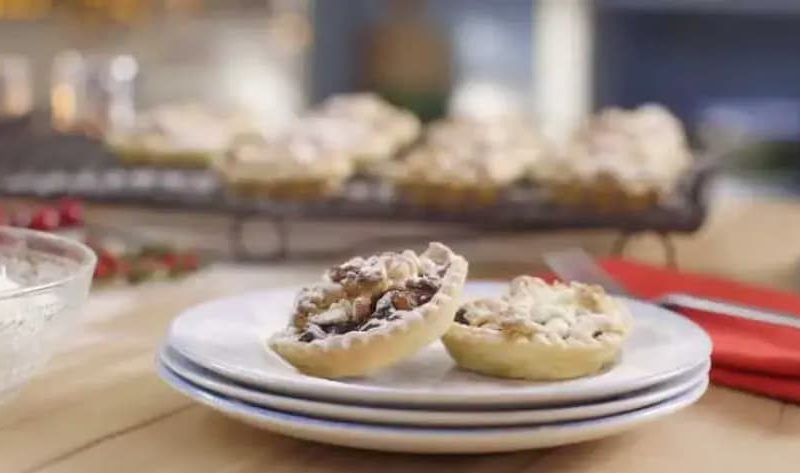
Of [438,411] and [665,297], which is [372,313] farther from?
[665,297]

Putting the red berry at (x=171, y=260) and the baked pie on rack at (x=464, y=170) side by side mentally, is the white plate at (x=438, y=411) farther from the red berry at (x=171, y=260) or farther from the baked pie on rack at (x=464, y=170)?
the baked pie on rack at (x=464, y=170)

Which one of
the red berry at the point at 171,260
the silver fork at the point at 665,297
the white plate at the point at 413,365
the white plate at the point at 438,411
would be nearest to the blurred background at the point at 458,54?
the red berry at the point at 171,260

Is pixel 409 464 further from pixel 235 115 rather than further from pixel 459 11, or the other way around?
pixel 459 11

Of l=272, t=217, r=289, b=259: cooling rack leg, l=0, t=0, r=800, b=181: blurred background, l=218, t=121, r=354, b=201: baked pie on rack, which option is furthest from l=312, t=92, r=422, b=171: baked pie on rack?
l=0, t=0, r=800, b=181: blurred background

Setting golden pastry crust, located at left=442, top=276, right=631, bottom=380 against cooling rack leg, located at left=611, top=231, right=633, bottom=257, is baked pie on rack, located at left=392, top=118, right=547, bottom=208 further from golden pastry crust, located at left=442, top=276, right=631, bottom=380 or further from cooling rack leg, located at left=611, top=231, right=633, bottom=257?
golden pastry crust, located at left=442, top=276, right=631, bottom=380

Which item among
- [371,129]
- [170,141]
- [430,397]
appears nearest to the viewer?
[430,397]

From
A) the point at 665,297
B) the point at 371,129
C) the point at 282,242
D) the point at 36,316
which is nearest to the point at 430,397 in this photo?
the point at 36,316
